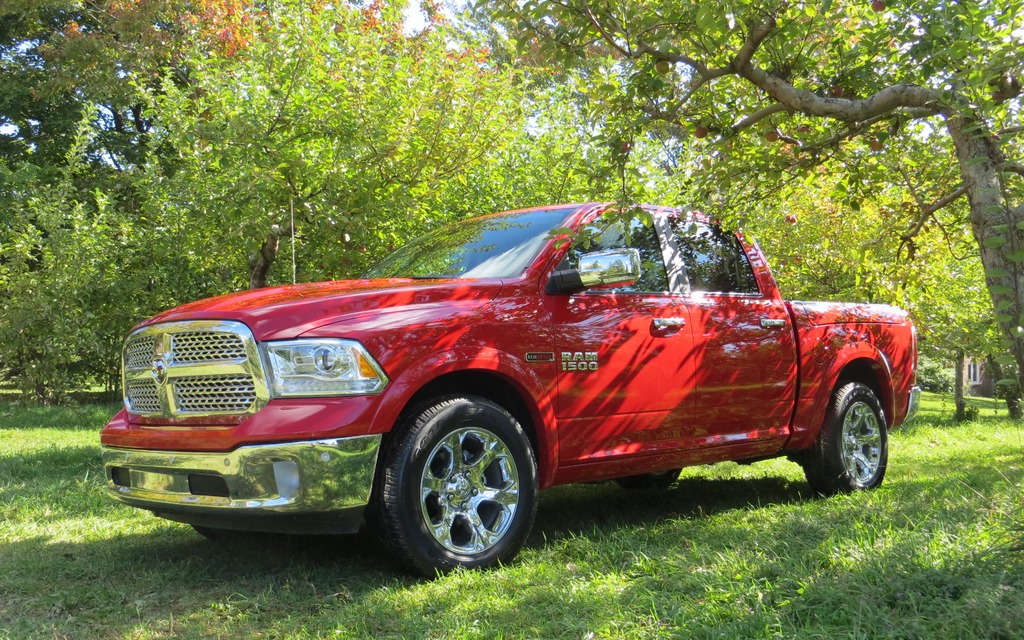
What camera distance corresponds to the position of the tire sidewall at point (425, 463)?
11.8 ft

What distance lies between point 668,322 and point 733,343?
1.80 feet

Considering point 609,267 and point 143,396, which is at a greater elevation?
point 609,267

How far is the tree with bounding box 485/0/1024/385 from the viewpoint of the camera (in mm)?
3656

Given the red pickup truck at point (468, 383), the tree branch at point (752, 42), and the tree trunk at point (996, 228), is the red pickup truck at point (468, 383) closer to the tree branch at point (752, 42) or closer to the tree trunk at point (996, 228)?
the tree branch at point (752, 42)

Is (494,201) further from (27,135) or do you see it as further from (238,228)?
(27,135)

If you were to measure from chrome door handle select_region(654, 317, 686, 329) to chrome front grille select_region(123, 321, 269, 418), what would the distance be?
2.15m

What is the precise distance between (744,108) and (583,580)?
148 inches

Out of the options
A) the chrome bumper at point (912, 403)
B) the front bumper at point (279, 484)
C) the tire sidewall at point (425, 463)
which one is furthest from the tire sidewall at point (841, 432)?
the front bumper at point (279, 484)

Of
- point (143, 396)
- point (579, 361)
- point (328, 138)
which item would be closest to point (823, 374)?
point (579, 361)

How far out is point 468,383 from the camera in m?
4.02

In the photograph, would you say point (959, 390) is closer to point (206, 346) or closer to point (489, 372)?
point (489, 372)

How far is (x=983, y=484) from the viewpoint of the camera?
591 cm

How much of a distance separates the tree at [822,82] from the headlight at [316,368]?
1.95 meters

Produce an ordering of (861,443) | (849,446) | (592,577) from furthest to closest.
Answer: (861,443), (849,446), (592,577)
